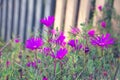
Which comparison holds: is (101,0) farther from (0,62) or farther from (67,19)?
(0,62)

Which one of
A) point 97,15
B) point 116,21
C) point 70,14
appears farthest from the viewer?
point 70,14

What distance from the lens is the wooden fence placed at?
363 cm

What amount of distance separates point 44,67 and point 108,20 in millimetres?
1749

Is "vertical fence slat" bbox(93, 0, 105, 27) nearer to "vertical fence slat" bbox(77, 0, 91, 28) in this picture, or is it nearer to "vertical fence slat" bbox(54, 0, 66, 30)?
"vertical fence slat" bbox(77, 0, 91, 28)

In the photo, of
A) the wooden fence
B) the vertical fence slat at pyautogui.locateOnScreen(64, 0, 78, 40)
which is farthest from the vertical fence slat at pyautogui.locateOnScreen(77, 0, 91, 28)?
the vertical fence slat at pyautogui.locateOnScreen(64, 0, 78, 40)

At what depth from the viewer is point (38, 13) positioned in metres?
4.41

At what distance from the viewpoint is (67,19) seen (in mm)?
3926

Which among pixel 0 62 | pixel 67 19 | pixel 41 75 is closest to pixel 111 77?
pixel 41 75


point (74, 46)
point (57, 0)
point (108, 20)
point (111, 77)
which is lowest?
point (111, 77)

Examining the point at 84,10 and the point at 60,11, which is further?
the point at 60,11

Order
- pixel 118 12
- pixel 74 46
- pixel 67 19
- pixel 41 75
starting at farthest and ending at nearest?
pixel 67 19, pixel 118 12, pixel 74 46, pixel 41 75

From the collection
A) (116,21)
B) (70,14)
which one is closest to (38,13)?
(70,14)

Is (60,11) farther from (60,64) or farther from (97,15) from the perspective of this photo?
(60,64)

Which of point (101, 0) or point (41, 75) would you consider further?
point (101, 0)
